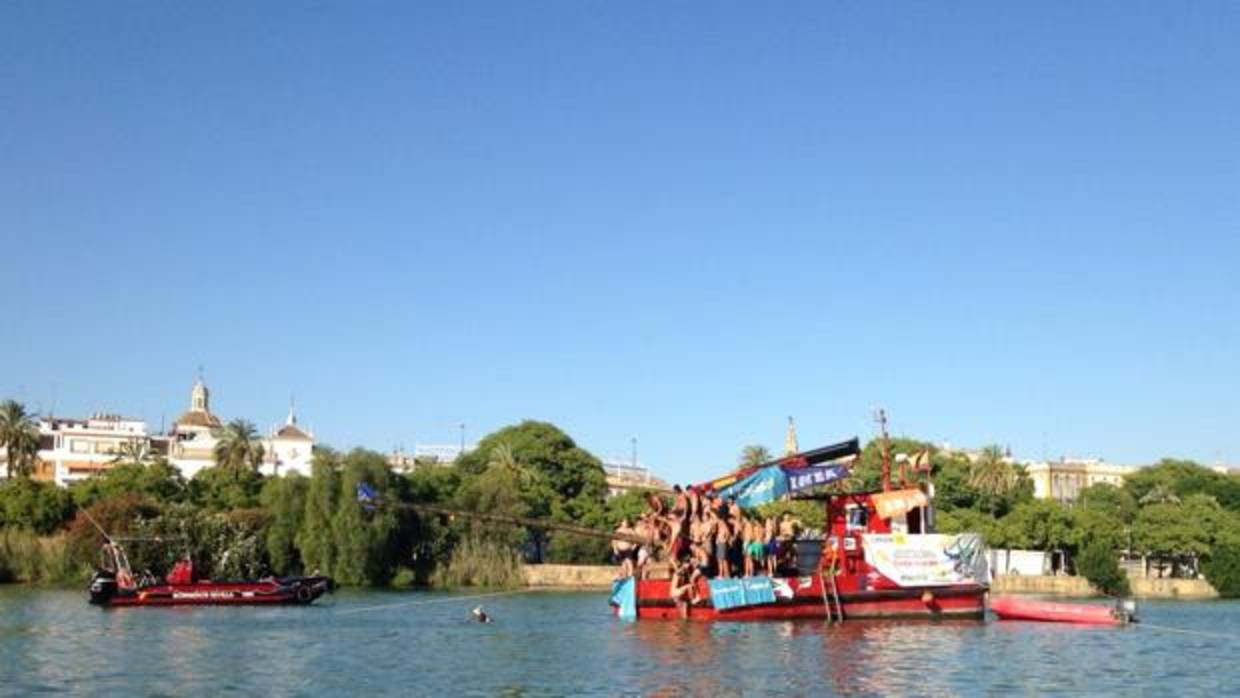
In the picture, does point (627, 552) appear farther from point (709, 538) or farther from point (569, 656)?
point (569, 656)

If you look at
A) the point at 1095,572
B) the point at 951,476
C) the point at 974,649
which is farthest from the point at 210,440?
the point at 974,649

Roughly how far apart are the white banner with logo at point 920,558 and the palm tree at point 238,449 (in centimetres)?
8033

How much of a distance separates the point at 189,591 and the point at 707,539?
26465 millimetres

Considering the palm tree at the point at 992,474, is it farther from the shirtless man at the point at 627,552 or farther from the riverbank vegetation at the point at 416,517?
the shirtless man at the point at 627,552

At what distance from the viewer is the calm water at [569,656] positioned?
123 feet

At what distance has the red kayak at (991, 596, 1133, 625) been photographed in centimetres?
6003

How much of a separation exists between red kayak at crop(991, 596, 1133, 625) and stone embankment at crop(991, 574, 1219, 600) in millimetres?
46225

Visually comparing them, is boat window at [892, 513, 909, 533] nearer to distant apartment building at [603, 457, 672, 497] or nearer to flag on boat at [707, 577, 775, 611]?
flag on boat at [707, 577, 775, 611]

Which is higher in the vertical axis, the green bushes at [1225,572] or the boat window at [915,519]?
the boat window at [915,519]

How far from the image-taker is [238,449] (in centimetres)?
12731

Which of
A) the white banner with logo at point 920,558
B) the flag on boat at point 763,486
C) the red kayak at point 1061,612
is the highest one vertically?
the flag on boat at point 763,486

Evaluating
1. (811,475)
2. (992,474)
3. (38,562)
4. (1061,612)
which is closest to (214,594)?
(811,475)

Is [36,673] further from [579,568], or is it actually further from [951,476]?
[951,476]

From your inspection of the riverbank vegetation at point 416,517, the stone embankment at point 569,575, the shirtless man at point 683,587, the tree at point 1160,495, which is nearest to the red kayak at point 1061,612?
the shirtless man at point 683,587
